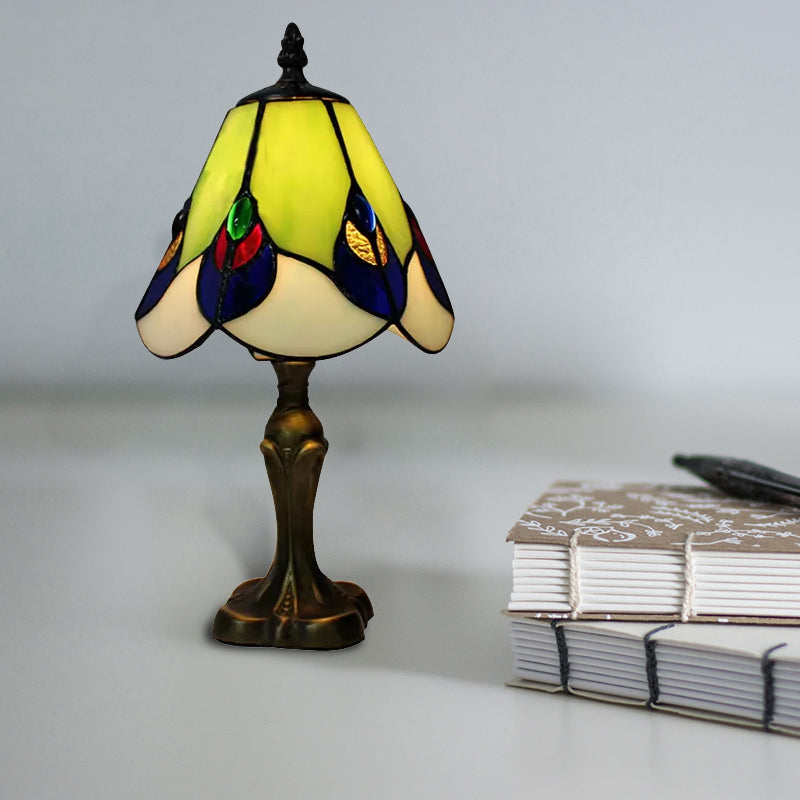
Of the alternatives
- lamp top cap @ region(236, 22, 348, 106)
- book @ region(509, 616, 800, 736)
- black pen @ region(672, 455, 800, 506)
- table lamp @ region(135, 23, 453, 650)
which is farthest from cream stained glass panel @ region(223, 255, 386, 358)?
black pen @ region(672, 455, 800, 506)

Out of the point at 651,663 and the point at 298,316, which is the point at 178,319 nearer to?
the point at 298,316

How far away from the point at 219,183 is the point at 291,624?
1.23 ft

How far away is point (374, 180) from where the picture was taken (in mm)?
925

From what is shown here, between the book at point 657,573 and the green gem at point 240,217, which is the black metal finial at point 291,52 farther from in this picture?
the book at point 657,573

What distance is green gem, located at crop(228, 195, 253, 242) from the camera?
87cm

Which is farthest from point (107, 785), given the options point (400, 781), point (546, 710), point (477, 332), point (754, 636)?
point (477, 332)

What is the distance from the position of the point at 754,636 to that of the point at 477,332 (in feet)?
3.71

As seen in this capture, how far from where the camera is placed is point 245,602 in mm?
968

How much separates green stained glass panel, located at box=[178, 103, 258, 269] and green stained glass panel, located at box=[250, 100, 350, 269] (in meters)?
0.02

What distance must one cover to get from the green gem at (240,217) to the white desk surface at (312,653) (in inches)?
13.9

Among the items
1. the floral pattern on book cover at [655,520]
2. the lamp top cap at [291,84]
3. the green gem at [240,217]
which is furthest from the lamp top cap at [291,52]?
the floral pattern on book cover at [655,520]

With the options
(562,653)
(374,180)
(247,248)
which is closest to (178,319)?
(247,248)

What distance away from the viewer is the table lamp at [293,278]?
869 millimetres

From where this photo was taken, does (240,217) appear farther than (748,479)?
No
